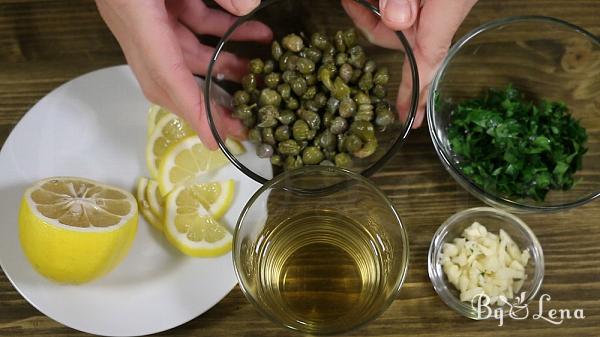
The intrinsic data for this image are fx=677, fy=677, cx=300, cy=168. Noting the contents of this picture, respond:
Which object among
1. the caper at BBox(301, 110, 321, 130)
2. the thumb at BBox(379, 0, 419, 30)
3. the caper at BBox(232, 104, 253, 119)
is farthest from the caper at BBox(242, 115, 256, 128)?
the thumb at BBox(379, 0, 419, 30)

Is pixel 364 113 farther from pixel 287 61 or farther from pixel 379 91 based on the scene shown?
pixel 287 61

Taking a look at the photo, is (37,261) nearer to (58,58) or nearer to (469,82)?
(58,58)

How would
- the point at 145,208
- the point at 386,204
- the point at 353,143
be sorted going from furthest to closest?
1. the point at 145,208
2. the point at 353,143
3. the point at 386,204

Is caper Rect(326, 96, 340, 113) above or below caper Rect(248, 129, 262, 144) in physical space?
above

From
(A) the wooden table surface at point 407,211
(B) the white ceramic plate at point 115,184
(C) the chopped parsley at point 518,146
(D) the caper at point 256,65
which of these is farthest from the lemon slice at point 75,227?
(C) the chopped parsley at point 518,146

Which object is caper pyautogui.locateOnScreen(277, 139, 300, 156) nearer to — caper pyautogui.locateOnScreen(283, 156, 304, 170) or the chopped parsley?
caper pyautogui.locateOnScreen(283, 156, 304, 170)

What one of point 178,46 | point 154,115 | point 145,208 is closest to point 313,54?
point 178,46
